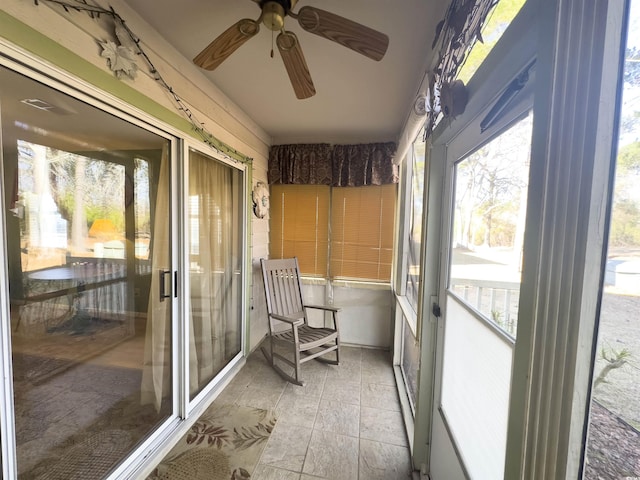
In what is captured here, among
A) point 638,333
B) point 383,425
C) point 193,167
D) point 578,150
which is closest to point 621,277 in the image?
point 638,333

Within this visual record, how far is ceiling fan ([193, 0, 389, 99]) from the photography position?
1.09 meters

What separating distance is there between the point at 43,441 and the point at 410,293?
2772 mm

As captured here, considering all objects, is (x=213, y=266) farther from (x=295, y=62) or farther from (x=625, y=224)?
(x=625, y=224)

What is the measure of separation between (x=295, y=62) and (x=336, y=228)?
2.13m

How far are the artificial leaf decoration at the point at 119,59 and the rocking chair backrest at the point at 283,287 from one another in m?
1.82

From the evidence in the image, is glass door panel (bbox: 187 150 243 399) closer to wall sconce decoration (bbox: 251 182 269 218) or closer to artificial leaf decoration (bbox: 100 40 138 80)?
wall sconce decoration (bbox: 251 182 269 218)

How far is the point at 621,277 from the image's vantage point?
18.0 inches

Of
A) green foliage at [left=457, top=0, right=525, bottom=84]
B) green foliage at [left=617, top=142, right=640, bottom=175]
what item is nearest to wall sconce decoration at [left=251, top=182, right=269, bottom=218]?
green foliage at [left=457, top=0, right=525, bottom=84]

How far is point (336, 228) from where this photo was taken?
3301 millimetres

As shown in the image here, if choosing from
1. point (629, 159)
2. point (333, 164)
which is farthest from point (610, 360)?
point (333, 164)

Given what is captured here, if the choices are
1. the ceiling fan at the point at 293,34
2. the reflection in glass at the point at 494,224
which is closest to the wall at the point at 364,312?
the reflection in glass at the point at 494,224

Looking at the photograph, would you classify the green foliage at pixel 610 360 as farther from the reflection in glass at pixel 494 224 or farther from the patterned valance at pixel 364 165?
the patterned valance at pixel 364 165

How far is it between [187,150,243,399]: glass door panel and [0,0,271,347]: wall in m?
0.34

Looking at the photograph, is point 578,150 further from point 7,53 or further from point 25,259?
point 25,259
